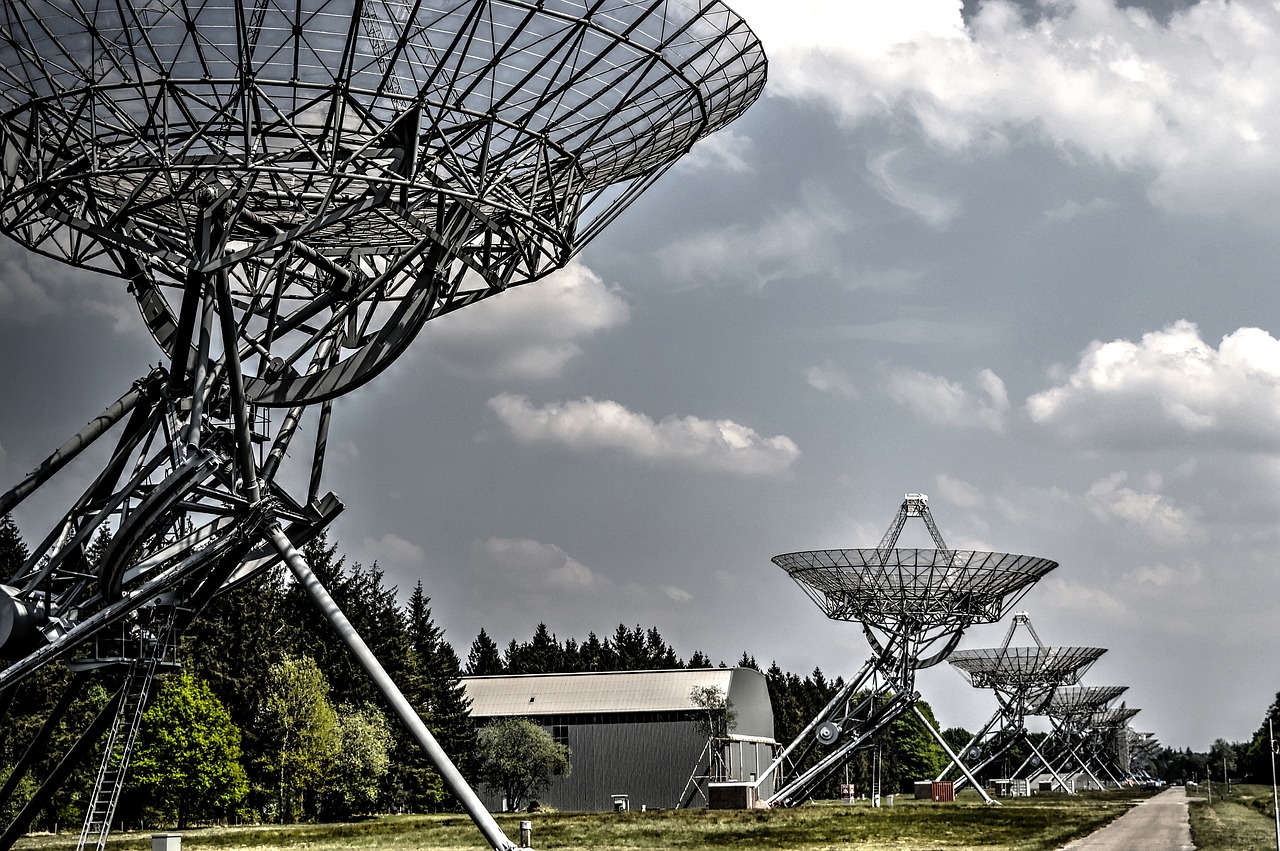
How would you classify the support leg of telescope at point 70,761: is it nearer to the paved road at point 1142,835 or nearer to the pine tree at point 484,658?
the paved road at point 1142,835

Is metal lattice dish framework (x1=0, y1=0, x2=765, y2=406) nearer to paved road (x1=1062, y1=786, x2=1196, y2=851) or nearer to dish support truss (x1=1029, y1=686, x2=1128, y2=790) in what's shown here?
paved road (x1=1062, y1=786, x2=1196, y2=851)

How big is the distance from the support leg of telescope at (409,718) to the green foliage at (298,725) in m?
43.1

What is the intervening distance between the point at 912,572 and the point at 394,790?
34.7m

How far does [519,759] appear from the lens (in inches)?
2758

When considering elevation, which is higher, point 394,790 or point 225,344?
point 225,344

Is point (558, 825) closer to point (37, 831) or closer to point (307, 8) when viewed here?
point (37, 831)

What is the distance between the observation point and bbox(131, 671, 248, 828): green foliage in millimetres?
52719

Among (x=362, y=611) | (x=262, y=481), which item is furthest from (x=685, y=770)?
(x=262, y=481)

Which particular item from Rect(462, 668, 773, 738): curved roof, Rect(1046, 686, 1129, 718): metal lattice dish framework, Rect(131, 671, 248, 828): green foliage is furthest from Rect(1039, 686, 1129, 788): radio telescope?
Rect(131, 671, 248, 828): green foliage

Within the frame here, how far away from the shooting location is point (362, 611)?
77.1m

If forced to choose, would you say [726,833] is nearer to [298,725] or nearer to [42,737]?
[42,737]

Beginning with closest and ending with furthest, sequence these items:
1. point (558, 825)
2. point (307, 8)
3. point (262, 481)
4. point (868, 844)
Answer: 1. point (307, 8)
2. point (262, 481)
3. point (868, 844)
4. point (558, 825)

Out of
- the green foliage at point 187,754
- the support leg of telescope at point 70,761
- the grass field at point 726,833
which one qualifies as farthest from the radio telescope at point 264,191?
the green foliage at point 187,754

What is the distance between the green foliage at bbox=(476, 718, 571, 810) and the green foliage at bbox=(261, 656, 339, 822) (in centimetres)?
1091
